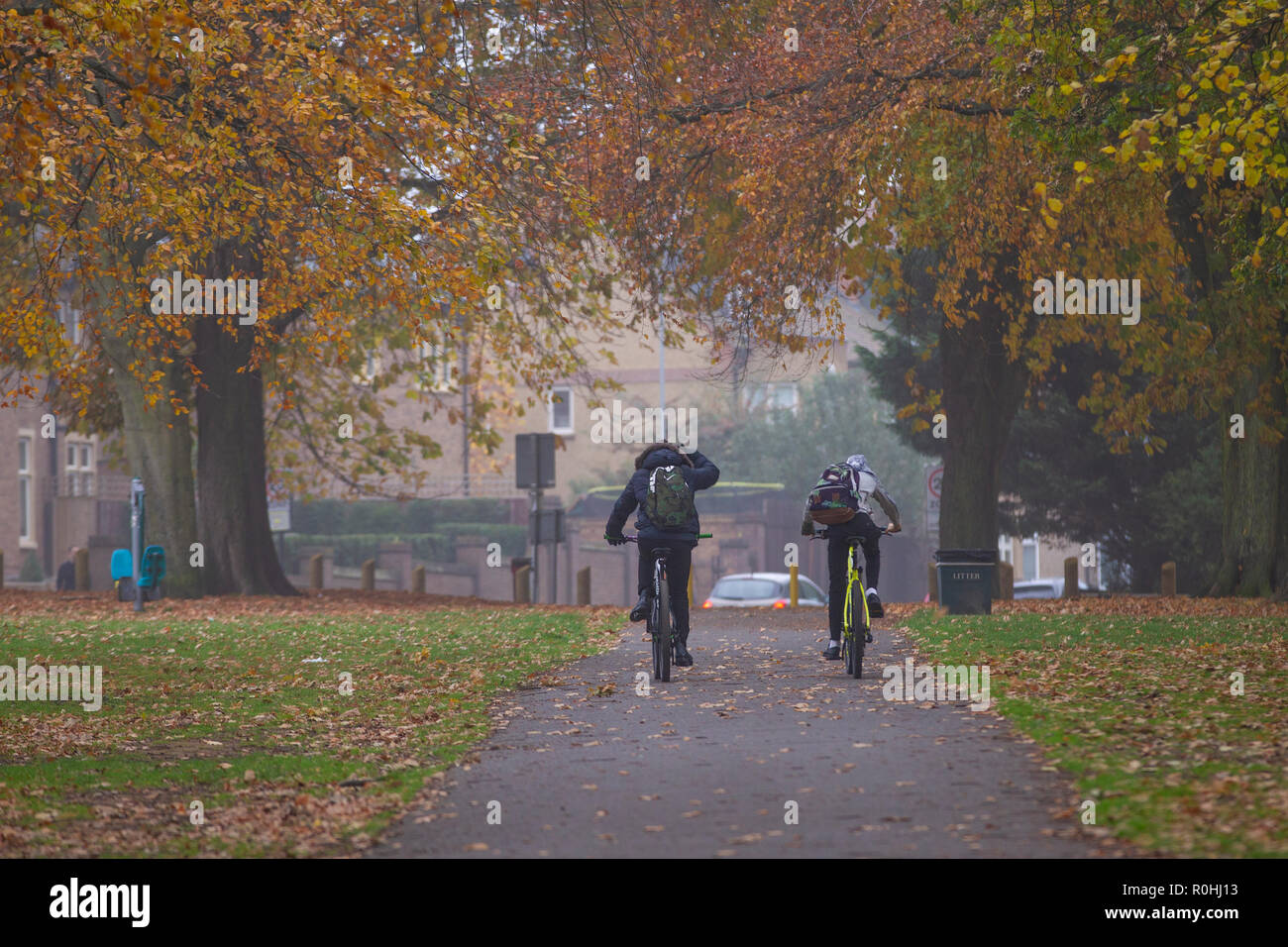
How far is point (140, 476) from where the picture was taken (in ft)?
85.3

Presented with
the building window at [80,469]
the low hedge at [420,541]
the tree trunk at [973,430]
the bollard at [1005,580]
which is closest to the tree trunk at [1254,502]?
the tree trunk at [973,430]

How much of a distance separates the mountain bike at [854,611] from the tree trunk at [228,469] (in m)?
16.3

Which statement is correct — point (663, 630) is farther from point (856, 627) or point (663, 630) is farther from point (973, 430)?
point (973, 430)

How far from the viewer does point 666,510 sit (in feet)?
41.9

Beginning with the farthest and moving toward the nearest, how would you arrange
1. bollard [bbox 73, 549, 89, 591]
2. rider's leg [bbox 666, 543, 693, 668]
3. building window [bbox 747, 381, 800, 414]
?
1. building window [bbox 747, 381, 800, 414]
2. bollard [bbox 73, 549, 89, 591]
3. rider's leg [bbox 666, 543, 693, 668]

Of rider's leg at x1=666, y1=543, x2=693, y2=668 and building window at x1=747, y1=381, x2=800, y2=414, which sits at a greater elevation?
building window at x1=747, y1=381, x2=800, y2=414

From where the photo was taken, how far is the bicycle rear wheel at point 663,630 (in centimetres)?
1276

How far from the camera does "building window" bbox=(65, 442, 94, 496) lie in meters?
52.7

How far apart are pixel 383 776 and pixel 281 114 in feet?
28.0

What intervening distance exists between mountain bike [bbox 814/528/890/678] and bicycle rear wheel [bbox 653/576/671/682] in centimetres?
132

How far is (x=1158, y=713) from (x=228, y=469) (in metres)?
19.9

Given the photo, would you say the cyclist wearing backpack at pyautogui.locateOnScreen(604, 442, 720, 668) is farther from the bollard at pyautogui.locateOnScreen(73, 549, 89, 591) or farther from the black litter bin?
the bollard at pyautogui.locateOnScreen(73, 549, 89, 591)

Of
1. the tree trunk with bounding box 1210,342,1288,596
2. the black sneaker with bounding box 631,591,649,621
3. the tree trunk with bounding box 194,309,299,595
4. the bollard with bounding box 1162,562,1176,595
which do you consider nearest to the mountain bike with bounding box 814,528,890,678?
the black sneaker with bounding box 631,591,649,621
